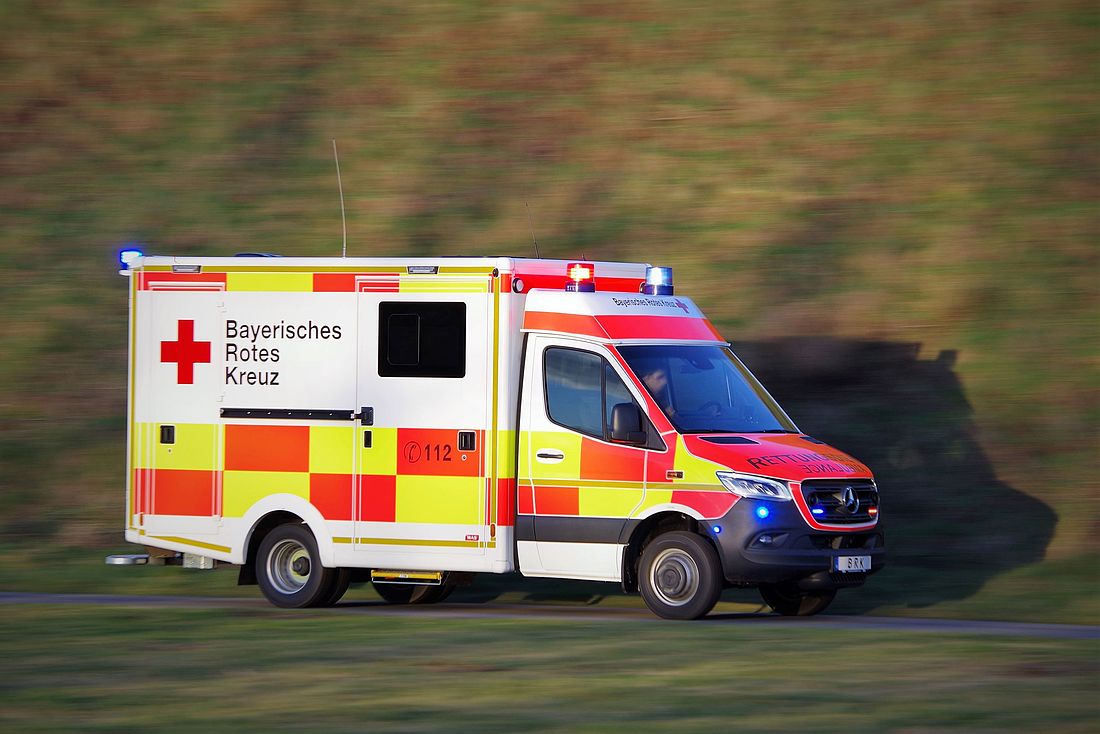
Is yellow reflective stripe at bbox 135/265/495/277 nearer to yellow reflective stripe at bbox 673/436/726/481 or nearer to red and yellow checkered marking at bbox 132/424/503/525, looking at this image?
red and yellow checkered marking at bbox 132/424/503/525

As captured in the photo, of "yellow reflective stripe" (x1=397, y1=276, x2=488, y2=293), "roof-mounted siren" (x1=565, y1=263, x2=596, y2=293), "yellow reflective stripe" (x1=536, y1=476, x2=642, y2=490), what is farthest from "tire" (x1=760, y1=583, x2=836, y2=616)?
"yellow reflective stripe" (x1=397, y1=276, x2=488, y2=293)

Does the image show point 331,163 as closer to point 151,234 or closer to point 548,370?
point 151,234

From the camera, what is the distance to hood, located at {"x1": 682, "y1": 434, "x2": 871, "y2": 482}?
12.9 m

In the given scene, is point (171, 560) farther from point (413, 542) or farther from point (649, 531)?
point (649, 531)

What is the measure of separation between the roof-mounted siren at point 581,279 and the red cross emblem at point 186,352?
3184 mm

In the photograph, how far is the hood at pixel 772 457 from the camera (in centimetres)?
1291

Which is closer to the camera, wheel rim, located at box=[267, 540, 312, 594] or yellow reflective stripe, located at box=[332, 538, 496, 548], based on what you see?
yellow reflective stripe, located at box=[332, 538, 496, 548]

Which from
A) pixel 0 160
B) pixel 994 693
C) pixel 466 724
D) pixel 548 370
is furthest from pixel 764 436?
pixel 0 160

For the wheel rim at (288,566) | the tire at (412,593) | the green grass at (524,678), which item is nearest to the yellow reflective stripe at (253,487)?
the wheel rim at (288,566)

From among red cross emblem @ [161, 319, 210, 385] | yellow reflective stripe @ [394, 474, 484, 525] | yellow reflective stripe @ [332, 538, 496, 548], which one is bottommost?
yellow reflective stripe @ [332, 538, 496, 548]

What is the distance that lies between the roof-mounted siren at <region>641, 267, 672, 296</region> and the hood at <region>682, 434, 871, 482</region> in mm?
1498

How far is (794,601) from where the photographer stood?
14266 mm

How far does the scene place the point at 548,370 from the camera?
1360cm

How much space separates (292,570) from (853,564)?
4660 mm
